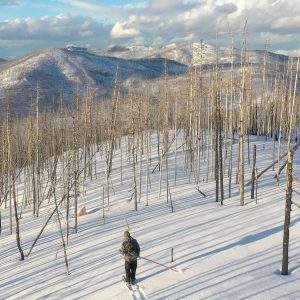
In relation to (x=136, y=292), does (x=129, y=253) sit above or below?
above

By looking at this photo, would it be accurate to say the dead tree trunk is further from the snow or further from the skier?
the skier

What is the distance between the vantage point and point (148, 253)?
52.6 feet

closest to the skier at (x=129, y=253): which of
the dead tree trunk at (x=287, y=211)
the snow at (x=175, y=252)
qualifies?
the snow at (x=175, y=252)

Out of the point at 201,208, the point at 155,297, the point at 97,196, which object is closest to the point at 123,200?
the point at 97,196

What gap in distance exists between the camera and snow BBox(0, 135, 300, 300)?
12.8 m

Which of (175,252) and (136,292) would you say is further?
(175,252)

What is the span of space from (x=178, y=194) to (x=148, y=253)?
1131cm

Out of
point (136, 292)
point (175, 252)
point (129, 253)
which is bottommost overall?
point (175, 252)

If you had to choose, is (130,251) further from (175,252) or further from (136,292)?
(175,252)

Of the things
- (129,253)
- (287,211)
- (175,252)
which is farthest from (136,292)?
(287,211)

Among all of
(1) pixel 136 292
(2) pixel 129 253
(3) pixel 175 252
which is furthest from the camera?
(3) pixel 175 252

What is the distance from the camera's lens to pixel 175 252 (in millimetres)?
15734

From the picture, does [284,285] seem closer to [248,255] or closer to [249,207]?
[248,255]

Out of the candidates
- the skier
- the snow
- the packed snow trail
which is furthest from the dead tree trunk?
the skier
